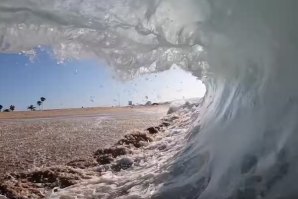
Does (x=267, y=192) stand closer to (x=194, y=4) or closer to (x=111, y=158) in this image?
(x=194, y=4)

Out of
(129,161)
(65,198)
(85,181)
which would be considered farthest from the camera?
(129,161)

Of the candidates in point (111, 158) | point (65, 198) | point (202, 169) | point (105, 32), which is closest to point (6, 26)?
point (105, 32)

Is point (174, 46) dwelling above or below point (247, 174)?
above

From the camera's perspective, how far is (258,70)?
490 centimetres

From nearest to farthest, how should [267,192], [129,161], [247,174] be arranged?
[267,192], [247,174], [129,161]

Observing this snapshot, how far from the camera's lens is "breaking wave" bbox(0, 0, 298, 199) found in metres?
4.10

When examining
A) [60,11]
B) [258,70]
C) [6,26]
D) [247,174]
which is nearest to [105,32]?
[60,11]

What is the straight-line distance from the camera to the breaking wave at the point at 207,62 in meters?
4.10

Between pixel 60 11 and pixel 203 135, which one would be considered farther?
pixel 60 11

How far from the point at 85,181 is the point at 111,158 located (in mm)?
1500

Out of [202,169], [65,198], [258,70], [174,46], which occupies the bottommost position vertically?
[65,198]

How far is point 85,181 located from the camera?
5586 mm

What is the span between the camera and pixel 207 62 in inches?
289

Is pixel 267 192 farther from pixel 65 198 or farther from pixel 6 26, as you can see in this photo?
pixel 6 26
